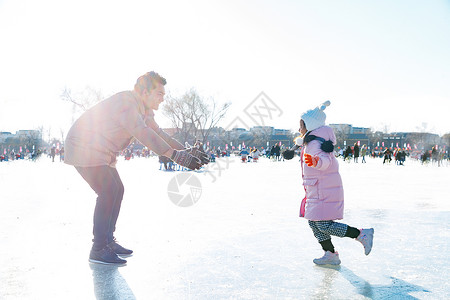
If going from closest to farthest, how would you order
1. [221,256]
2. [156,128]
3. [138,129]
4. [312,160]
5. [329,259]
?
[312,160], [138,129], [329,259], [221,256], [156,128]

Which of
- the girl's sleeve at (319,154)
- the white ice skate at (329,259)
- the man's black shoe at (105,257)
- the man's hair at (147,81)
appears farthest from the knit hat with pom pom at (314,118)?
the man's black shoe at (105,257)

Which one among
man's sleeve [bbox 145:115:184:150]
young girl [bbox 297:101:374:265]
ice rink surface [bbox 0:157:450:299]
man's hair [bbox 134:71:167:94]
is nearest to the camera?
ice rink surface [bbox 0:157:450:299]

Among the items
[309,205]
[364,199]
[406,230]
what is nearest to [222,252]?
Answer: [309,205]

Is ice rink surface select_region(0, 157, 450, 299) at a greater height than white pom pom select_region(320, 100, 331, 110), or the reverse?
white pom pom select_region(320, 100, 331, 110)

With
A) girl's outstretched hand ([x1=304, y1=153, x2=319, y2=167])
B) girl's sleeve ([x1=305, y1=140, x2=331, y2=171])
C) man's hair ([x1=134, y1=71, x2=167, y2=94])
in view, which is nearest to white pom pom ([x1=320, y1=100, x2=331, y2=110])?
girl's sleeve ([x1=305, y1=140, x2=331, y2=171])

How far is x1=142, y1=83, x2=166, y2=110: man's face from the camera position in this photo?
3062mm

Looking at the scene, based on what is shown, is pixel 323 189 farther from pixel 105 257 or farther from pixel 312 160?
pixel 105 257

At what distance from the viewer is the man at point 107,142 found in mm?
2861

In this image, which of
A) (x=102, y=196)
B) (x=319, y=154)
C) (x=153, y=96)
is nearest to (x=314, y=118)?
(x=319, y=154)

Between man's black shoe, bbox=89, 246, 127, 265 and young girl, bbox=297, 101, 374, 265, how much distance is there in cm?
150

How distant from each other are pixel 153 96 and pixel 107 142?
52 centimetres

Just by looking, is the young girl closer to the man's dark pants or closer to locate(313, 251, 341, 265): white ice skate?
locate(313, 251, 341, 265): white ice skate

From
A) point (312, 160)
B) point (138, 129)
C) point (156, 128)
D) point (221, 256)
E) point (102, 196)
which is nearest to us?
point (312, 160)

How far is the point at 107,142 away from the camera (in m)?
2.96
